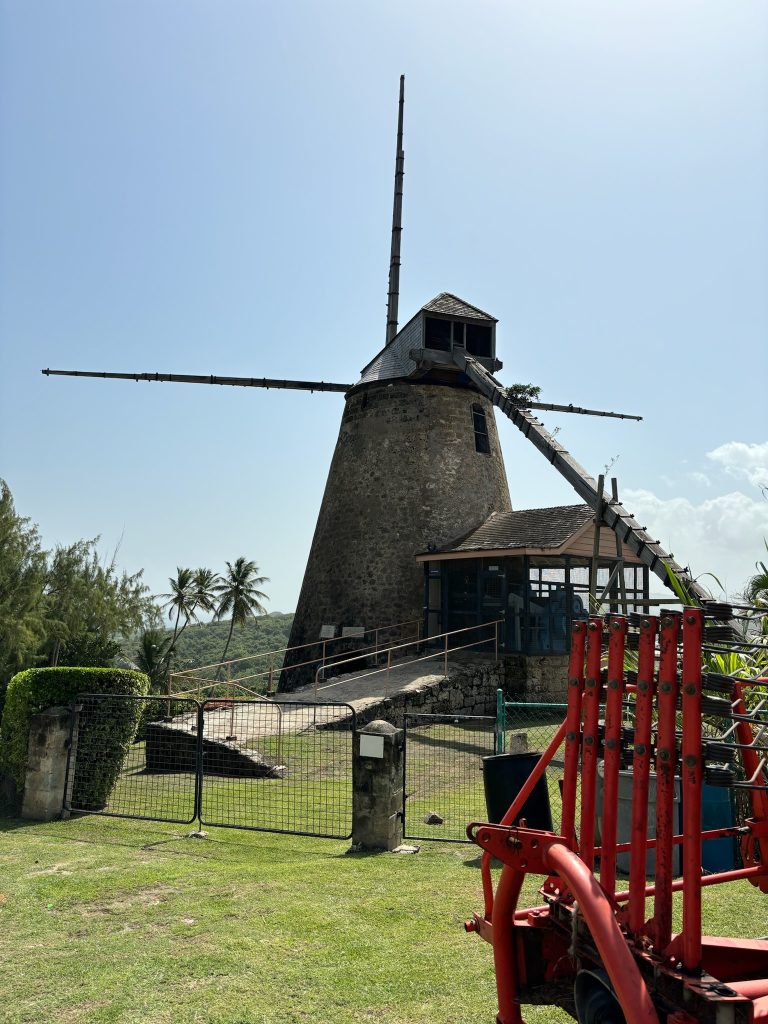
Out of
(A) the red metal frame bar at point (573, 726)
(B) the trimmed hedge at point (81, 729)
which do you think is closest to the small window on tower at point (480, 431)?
(B) the trimmed hedge at point (81, 729)

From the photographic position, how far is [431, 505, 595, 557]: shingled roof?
18.8m

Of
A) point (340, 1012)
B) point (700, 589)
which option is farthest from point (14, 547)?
point (340, 1012)

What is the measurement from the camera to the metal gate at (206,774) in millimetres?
8820

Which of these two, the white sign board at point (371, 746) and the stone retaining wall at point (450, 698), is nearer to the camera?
the white sign board at point (371, 746)

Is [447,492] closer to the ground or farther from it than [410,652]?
farther from it

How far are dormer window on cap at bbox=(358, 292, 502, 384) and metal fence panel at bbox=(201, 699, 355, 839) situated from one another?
11.3 metres

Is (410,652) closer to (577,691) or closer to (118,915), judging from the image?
(118,915)

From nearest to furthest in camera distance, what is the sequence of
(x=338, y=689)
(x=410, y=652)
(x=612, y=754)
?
(x=612, y=754) → (x=338, y=689) → (x=410, y=652)

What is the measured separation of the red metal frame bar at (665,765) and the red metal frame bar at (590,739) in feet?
1.13

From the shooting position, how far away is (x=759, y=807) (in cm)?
405

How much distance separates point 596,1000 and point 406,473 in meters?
20.4

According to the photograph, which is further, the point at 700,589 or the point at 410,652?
the point at 410,652

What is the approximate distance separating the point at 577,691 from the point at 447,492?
1990 centimetres

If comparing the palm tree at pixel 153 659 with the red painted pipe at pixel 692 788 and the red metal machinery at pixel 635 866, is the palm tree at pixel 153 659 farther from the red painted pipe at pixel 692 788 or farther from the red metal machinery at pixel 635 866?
the red painted pipe at pixel 692 788
